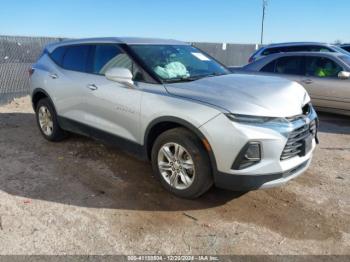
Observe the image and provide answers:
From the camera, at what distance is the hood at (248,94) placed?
129 inches

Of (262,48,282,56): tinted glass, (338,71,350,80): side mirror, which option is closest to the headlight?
(338,71,350,80): side mirror

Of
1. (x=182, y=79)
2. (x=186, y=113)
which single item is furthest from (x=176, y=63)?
(x=186, y=113)

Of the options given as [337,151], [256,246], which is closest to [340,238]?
[256,246]

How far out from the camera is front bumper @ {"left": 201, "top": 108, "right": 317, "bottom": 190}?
3.16 meters

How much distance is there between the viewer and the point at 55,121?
18.2 ft

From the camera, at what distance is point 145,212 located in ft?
11.7

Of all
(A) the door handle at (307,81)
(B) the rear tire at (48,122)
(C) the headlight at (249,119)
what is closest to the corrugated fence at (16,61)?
(B) the rear tire at (48,122)

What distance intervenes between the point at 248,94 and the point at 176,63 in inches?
47.3

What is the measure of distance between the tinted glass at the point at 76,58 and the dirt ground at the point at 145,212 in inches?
52.0

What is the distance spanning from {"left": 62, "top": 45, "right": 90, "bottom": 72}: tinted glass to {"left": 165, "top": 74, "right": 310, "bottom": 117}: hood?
1722 millimetres

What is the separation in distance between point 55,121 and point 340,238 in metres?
4.33

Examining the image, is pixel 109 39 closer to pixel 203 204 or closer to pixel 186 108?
pixel 186 108

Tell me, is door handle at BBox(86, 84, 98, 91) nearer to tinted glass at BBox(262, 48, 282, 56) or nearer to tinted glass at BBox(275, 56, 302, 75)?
tinted glass at BBox(275, 56, 302, 75)

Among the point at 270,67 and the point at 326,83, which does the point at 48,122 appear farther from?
the point at 326,83
